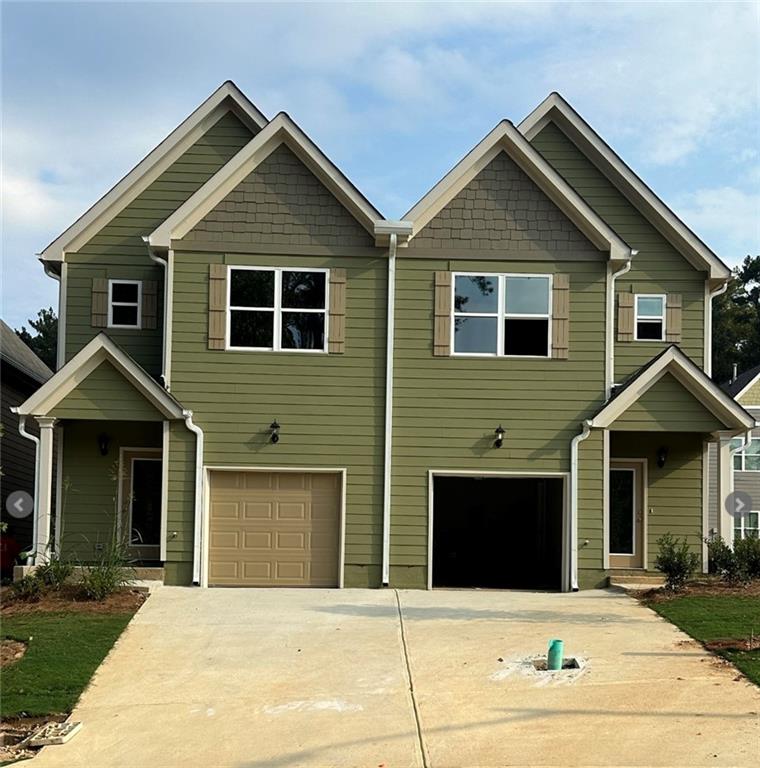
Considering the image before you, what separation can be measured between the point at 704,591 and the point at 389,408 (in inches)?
222

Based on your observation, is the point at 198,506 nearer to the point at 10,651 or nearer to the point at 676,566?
the point at 10,651

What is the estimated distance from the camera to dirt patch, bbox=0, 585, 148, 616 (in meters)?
14.1

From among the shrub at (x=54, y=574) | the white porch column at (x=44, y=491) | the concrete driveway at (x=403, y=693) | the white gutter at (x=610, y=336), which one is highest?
the white gutter at (x=610, y=336)

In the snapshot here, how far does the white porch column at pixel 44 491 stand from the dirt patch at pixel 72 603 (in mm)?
1018

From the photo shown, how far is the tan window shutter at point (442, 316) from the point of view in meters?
17.3

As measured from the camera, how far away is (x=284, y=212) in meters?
17.2

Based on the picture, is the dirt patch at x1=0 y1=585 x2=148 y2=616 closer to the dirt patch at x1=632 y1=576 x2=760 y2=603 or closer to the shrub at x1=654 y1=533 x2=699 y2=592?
the dirt patch at x1=632 y1=576 x2=760 y2=603

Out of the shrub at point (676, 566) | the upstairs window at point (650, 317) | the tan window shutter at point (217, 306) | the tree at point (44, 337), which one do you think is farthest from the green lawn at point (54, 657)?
the tree at point (44, 337)

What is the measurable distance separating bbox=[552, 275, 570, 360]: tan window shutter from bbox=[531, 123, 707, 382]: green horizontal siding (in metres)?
1.61

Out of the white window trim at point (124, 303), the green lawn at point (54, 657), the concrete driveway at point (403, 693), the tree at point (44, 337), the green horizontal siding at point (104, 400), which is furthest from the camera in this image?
the tree at point (44, 337)

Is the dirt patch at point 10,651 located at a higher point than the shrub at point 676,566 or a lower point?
lower

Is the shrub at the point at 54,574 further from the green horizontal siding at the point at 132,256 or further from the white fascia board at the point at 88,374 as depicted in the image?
the green horizontal siding at the point at 132,256

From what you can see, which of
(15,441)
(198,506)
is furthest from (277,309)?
(15,441)

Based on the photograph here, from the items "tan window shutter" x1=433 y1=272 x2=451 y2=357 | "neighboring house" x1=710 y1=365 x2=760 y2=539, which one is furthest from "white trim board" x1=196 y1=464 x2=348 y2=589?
"neighboring house" x1=710 y1=365 x2=760 y2=539
